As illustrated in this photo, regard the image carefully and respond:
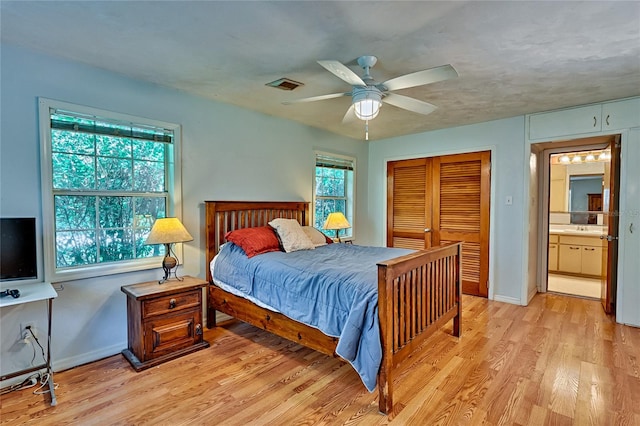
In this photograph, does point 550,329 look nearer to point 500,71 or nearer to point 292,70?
point 500,71

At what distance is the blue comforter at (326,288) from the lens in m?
1.99

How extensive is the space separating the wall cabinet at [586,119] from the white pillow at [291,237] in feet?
9.79

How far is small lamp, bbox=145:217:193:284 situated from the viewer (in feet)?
8.77

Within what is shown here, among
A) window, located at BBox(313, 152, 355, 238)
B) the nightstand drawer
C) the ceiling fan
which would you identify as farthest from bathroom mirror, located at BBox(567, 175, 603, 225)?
the nightstand drawer

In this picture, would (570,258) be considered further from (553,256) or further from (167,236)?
(167,236)

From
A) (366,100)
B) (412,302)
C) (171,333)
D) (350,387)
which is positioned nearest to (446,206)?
(412,302)

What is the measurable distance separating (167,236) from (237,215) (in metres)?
0.95

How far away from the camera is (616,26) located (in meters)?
1.94

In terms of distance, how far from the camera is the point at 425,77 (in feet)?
6.64

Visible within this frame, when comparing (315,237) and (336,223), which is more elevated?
(336,223)

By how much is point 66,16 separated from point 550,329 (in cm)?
462

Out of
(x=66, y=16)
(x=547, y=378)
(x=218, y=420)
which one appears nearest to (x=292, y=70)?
(x=66, y=16)

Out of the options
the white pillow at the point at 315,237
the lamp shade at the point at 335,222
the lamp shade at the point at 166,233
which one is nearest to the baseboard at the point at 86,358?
the lamp shade at the point at 166,233

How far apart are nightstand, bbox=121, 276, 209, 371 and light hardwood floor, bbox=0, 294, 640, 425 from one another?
100 millimetres
